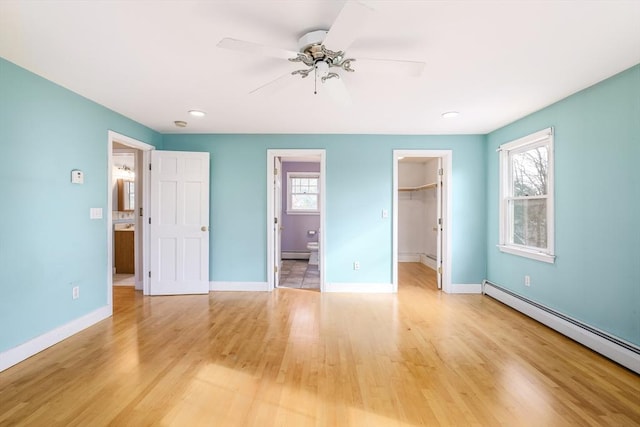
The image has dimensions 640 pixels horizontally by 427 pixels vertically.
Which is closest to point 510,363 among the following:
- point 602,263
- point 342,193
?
point 602,263

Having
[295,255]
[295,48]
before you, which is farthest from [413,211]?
[295,48]

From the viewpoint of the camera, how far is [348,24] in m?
1.42

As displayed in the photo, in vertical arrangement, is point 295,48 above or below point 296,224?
above

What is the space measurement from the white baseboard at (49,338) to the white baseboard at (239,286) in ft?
4.25

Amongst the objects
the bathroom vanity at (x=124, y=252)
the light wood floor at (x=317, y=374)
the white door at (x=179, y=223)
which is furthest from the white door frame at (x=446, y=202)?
the bathroom vanity at (x=124, y=252)

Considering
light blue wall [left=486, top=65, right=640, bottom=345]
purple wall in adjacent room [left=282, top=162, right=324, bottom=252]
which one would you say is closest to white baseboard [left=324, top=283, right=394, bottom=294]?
light blue wall [left=486, top=65, right=640, bottom=345]

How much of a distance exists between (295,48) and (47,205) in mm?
2473

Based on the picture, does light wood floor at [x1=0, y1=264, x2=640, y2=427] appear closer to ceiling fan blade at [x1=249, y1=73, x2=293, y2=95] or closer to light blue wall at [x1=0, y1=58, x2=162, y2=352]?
light blue wall at [x1=0, y1=58, x2=162, y2=352]

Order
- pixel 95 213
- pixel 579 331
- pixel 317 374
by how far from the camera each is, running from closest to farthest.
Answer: pixel 317 374 < pixel 579 331 < pixel 95 213

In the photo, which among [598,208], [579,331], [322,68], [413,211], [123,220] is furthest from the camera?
[413,211]

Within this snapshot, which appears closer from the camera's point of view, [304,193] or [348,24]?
[348,24]

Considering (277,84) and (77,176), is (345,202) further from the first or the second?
(77,176)

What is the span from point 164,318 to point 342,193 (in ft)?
8.88

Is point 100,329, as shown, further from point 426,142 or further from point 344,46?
point 426,142
